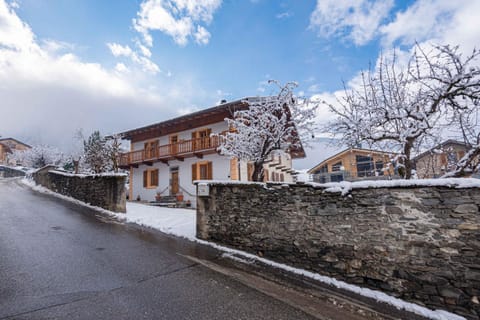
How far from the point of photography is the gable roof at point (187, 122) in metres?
13.2

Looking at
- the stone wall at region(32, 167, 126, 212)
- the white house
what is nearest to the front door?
the white house

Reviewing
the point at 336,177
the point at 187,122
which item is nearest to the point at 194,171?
the point at 187,122

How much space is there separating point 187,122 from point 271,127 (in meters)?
8.80

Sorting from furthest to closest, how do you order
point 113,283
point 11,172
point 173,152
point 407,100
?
point 11,172 → point 173,152 → point 407,100 → point 113,283

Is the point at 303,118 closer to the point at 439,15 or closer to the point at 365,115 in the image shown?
the point at 365,115

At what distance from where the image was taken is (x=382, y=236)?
404 centimetres

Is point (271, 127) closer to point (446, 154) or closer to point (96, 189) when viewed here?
point (446, 154)

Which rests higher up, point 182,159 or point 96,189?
point 182,159

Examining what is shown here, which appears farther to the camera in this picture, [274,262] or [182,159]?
[182,159]

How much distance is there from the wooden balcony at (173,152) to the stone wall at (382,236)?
8.42m

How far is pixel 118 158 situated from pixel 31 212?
10.2 m

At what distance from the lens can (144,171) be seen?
58.0 feet

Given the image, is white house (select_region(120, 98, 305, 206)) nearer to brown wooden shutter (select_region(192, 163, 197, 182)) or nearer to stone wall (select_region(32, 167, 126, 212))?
brown wooden shutter (select_region(192, 163, 197, 182))

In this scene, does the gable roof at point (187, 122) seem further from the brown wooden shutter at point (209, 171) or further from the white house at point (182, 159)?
the brown wooden shutter at point (209, 171)
